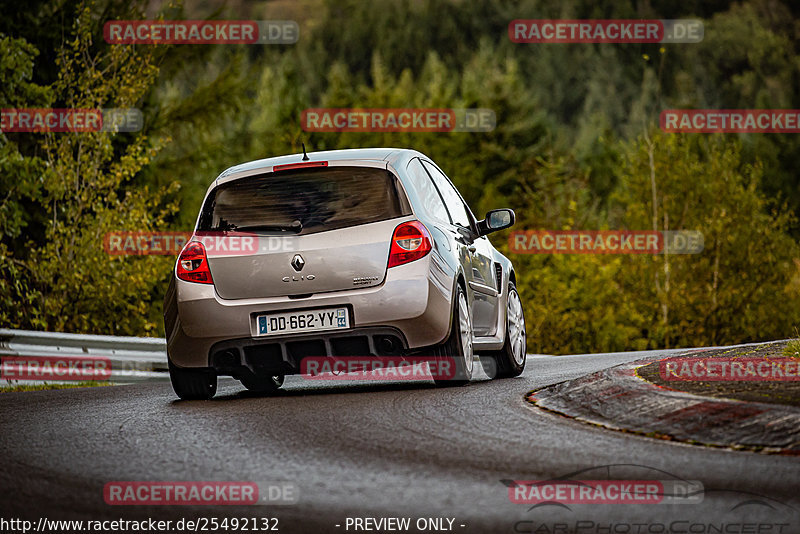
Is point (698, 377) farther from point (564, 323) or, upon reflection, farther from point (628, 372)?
point (564, 323)

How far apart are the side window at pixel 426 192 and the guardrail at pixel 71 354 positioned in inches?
182

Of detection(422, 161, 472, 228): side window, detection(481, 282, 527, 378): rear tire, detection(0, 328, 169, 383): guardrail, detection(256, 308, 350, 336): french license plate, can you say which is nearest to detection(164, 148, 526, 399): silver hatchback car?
detection(256, 308, 350, 336): french license plate

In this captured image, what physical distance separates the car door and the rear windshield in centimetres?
95

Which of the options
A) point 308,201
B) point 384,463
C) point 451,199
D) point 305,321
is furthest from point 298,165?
point 384,463

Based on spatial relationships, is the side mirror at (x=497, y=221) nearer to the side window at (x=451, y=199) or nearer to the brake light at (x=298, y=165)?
the side window at (x=451, y=199)

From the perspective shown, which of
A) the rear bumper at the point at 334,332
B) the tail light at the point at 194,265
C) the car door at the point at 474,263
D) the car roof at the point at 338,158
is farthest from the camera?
the car door at the point at 474,263

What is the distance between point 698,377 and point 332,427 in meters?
2.32

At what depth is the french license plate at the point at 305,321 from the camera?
7820 millimetres

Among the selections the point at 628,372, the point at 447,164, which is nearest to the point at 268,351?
the point at 628,372

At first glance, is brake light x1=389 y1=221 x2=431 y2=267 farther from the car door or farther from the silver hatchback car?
the car door

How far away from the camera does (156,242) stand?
58.6ft

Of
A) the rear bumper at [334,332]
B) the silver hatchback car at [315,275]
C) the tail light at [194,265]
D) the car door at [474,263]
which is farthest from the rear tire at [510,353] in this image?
the tail light at [194,265]

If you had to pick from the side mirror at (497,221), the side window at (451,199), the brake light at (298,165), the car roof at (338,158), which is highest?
the car roof at (338,158)

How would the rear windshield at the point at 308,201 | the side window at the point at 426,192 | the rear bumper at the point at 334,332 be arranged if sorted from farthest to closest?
the side window at the point at 426,192, the rear windshield at the point at 308,201, the rear bumper at the point at 334,332
